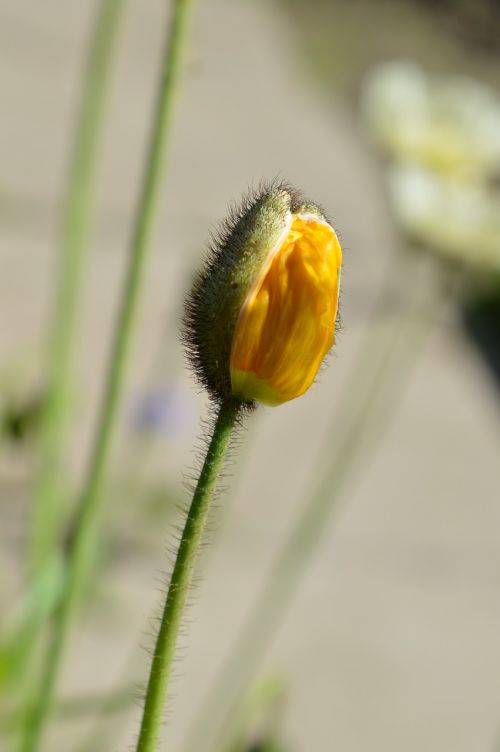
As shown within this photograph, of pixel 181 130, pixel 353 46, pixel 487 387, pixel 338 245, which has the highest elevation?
pixel 353 46

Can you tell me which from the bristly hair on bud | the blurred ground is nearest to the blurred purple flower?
the blurred ground

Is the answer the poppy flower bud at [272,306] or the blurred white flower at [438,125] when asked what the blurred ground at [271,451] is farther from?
the poppy flower bud at [272,306]

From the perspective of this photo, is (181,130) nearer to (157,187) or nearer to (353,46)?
(353,46)

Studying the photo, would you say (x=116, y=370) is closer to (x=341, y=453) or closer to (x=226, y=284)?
(x=226, y=284)

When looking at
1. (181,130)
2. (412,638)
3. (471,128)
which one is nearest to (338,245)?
(471,128)

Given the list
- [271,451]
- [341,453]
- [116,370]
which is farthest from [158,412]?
[116,370]
